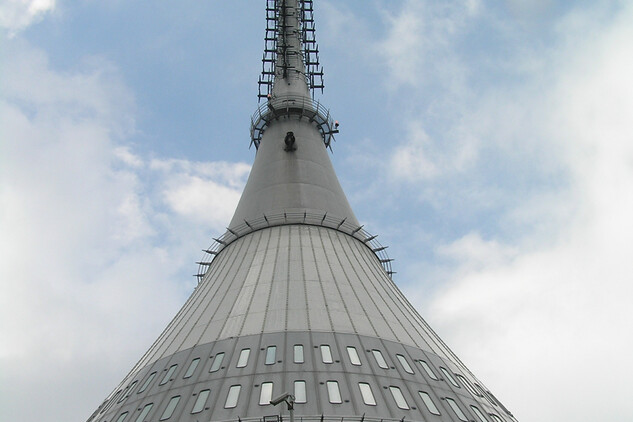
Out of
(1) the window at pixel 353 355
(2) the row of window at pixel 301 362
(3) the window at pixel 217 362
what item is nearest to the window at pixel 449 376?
(2) the row of window at pixel 301 362

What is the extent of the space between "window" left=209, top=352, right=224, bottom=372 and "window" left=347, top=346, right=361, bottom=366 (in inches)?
206

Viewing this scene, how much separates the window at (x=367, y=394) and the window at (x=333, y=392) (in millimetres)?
874

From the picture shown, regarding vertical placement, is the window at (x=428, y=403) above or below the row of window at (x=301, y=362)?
below

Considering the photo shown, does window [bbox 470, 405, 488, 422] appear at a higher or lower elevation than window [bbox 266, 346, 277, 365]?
lower

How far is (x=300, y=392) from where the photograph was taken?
20.3 meters

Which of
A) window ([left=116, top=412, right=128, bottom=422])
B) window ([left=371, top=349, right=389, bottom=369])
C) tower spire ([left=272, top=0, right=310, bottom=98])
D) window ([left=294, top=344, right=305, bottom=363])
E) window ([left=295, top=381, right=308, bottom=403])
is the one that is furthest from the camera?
tower spire ([left=272, top=0, right=310, bottom=98])

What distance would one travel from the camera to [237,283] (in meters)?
29.2

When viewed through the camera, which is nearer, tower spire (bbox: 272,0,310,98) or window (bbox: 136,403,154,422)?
window (bbox: 136,403,154,422)

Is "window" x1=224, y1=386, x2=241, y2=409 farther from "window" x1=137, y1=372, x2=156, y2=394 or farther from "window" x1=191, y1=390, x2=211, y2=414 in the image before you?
"window" x1=137, y1=372, x2=156, y2=394

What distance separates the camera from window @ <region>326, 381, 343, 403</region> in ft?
65.6

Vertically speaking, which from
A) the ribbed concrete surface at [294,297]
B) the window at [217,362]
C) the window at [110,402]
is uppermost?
the ribbed concrete surface at [294,297]

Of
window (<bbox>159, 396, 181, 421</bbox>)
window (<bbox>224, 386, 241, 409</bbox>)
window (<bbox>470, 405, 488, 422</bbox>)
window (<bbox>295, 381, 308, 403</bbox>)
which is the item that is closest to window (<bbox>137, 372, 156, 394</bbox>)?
window (<bbox>159, 396, 181, 421</bbox>)

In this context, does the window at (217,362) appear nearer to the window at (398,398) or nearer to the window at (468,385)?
the window at (398,398)

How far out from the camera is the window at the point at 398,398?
807 inches
